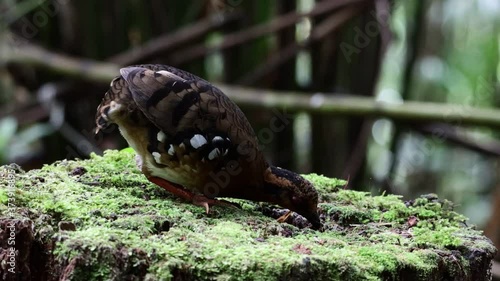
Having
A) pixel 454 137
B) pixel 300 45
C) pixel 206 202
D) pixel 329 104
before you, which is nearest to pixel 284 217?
pixel 206 202

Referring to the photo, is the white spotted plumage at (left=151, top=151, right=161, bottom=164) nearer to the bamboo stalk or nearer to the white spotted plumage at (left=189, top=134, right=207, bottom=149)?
the white spotted plumage at (left=189, top=134, right=207, bottom=149)

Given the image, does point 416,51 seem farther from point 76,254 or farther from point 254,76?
point 76,254

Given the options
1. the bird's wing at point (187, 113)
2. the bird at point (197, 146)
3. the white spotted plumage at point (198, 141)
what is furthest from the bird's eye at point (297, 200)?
the white spotted plumage at point (198, 141)

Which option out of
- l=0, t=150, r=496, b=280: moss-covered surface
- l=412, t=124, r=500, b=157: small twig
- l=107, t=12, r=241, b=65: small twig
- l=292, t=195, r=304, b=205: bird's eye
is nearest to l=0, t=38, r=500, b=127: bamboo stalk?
l=107, t=12, r=241, b=65: small twig

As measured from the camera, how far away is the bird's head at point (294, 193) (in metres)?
2.48

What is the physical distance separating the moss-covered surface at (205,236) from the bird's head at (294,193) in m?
0.06

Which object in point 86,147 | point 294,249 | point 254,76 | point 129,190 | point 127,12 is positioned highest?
point 127,12

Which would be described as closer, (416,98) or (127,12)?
(127,12)

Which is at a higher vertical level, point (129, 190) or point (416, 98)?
point (416, 98)

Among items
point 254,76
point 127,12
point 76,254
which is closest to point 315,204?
point 76,254

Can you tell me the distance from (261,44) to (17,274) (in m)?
4.60

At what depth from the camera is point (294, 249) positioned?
2.03m

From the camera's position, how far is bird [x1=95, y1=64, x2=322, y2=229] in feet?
8.32

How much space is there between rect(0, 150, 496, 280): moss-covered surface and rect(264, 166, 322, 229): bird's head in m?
0.06
